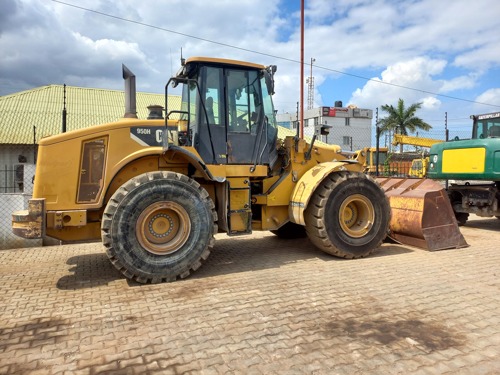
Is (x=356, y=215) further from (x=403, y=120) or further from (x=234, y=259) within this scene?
(x=403, y=120)

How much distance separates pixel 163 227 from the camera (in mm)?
4988

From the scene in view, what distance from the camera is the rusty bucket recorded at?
6.50 meters

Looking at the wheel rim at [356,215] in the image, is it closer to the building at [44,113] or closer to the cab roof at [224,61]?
the cab roof at [224,61]

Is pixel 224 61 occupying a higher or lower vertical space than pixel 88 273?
higher

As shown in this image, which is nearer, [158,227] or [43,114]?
[158,227]

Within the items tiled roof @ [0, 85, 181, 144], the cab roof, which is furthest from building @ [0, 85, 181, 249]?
the cab roof

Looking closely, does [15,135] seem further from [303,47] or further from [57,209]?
[57,209]

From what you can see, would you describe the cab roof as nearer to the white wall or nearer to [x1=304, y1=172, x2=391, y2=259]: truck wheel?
[x1=304, y1=172, x2=391, y2=259]: truck wheel

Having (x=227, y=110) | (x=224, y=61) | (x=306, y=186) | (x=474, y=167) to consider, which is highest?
(x=224, y=61)

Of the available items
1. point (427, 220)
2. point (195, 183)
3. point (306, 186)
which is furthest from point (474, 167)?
point (195, 183)

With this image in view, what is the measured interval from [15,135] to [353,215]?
1799 cm

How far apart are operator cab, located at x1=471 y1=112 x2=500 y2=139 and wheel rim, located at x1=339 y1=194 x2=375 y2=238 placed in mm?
5393

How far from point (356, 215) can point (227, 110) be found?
8.99 feet

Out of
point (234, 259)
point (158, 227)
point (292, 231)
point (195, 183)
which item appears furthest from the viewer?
point (292, 231)
